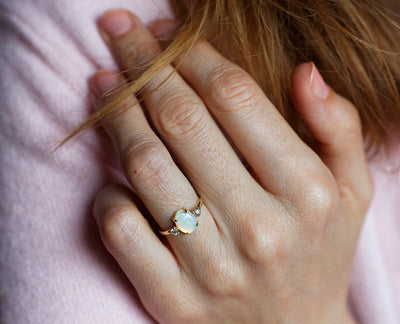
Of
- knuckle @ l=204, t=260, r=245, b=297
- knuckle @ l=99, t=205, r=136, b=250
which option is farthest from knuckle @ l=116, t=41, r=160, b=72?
knuckle @ l=204, t=260, r=245, b=297

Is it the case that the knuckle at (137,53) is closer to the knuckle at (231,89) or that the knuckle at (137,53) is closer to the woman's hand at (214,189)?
the woman's hand at (214,189)

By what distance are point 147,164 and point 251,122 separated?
17 centimetres

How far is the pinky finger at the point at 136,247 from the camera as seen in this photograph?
0.72 m

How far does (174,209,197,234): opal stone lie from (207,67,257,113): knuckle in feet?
0.55

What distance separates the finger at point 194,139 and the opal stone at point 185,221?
0.05 metres

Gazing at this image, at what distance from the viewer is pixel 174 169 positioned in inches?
28.6

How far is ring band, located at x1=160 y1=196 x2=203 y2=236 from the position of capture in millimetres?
712

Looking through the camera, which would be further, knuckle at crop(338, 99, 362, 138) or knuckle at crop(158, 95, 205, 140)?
knuckle at crop(338, 99, 362, 138)

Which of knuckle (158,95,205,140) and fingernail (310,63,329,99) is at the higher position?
knuckle (158,95,205,140)

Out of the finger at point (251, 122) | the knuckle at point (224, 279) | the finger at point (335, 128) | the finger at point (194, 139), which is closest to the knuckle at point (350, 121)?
the finger at point (335, 128)

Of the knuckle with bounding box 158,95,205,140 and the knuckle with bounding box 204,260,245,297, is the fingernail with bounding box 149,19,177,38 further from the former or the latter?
the knuckle with bounding box 204,260,245,297

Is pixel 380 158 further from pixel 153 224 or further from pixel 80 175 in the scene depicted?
pixel 80 175

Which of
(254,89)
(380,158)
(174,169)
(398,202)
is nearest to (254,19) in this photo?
(254,89)

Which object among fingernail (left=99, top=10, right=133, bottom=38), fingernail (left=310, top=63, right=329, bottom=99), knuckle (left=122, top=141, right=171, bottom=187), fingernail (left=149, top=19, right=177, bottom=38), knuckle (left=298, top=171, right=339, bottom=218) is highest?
fingernail (left=99, top=10, right=133, bottom=38)
